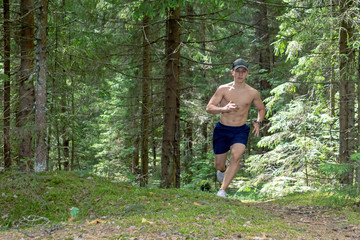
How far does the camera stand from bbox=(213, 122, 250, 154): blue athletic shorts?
5973 millimetres

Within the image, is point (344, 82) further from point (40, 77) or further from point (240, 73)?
point (40, 77)

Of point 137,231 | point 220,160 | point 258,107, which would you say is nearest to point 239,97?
point 258,107

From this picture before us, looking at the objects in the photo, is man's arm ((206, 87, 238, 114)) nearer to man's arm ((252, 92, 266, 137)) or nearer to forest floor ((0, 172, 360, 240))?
man's arm ((252, 92, 266, 137))

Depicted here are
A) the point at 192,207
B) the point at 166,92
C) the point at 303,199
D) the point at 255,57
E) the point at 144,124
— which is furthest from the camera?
the point at 255,57

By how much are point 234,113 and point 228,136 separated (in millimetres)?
483

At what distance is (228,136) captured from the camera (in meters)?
6.07

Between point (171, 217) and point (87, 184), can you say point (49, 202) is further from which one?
point (171, 217)

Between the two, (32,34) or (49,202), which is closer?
(49,202)

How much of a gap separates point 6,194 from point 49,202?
805 mm

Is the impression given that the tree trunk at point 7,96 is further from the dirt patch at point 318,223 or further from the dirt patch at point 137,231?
the dirt patch at point 318,223

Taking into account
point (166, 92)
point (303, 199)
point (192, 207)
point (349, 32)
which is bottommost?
point (303, 199)

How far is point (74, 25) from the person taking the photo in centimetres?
916

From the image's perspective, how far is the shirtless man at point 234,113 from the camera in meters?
5.71

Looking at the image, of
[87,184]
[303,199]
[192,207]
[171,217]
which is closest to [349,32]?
[303,199]
